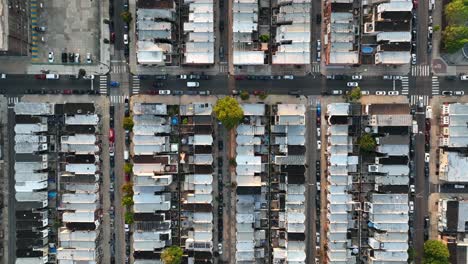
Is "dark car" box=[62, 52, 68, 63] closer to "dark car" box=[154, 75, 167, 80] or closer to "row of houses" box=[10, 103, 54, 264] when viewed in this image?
"row of houses" box=[10, 103, 54, 264]

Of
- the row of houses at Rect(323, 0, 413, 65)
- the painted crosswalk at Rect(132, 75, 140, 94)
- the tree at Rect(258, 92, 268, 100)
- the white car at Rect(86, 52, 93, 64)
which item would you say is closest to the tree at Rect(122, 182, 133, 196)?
the painted crosswalk at Rect(132, 75, 140, 94)

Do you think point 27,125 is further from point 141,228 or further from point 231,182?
point 231,182

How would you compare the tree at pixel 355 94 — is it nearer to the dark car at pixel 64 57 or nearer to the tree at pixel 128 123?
the tree at pixel 128 123

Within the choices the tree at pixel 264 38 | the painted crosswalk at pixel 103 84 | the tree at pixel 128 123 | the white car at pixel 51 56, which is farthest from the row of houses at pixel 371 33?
the white car at pixel 51 56

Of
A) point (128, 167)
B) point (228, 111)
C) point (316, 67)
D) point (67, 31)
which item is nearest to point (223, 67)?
point (228, 111)

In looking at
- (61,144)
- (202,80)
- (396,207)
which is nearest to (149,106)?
(202,80)

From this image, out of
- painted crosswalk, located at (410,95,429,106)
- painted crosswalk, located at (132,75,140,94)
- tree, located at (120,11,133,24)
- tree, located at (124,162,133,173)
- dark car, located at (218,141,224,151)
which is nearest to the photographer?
tree, located at (120,11,133,24)
